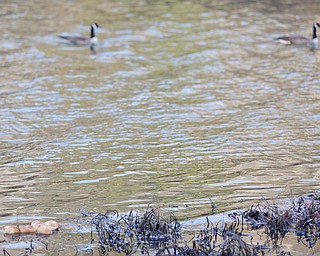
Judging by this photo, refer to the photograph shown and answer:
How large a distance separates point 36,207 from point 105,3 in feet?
45.6

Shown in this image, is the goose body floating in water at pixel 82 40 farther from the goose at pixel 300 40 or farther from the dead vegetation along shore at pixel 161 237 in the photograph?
the dead vegetation along shore at pixel 161 237

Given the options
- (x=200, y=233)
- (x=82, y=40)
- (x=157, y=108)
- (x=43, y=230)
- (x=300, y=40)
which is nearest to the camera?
(x=200, y=233)

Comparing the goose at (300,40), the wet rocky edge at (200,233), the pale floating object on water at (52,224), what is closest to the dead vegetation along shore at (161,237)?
the wet rocky edge at (200,233)

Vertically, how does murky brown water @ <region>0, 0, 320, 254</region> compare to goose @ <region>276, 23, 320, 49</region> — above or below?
below

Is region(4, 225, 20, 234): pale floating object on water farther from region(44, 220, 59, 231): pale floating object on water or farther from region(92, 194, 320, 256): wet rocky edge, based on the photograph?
region(92, 194, 320, 256): wet rocky edge

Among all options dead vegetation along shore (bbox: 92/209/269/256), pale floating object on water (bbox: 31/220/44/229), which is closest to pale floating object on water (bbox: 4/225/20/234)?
pale floating object on water (bbox: 31/220/44/229)

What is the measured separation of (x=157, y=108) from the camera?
11.2 metres

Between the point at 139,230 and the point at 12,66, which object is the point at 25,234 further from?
the point at 12,66

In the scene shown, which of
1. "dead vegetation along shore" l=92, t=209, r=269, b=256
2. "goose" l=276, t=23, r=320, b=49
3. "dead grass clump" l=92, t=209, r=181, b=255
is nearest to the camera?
"dead vegetation along shore" l=92, t=209, r=269, b=256

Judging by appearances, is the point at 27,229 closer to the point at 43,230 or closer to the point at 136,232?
the point at 43,230

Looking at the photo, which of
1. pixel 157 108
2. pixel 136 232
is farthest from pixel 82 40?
pixel 136 232

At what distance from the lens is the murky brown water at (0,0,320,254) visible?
7.41 meters

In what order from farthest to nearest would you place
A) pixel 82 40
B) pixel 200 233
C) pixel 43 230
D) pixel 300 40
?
pixel 82 40 < pixel 300 40 < pixel 43 230 < pixel 200 233

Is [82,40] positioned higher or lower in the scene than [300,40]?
lower
